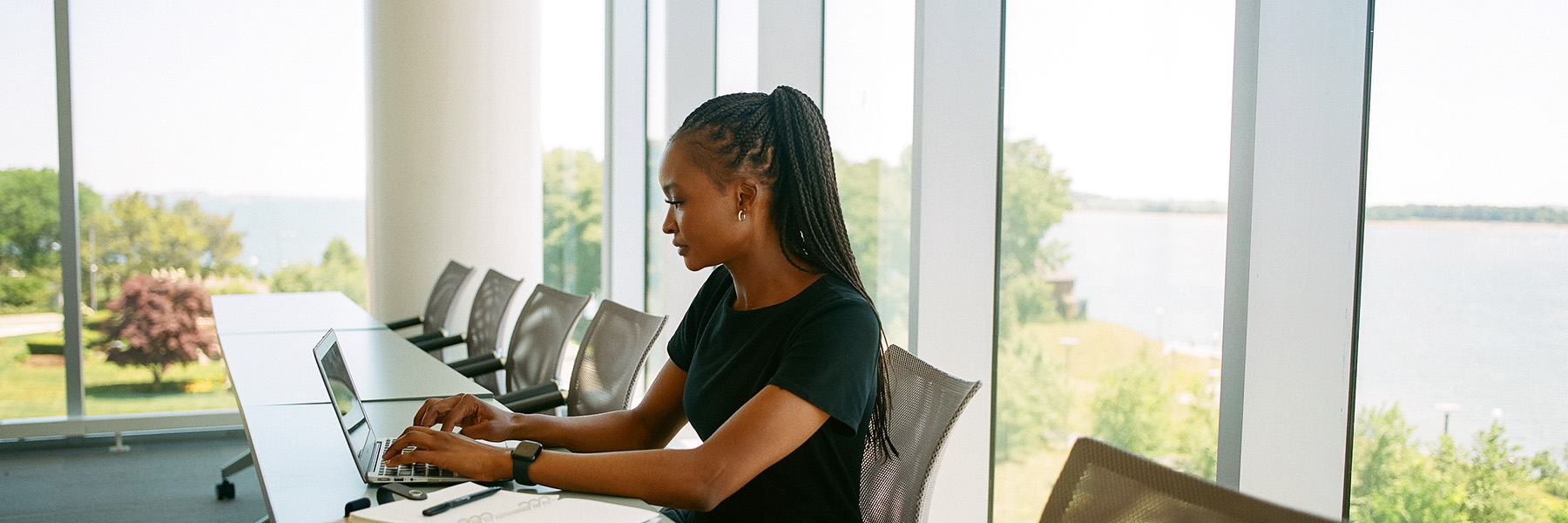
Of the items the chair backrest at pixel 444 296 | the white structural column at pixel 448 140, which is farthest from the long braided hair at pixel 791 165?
the white structural column at pixel 448 140

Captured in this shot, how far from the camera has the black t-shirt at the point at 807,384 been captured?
156 cm

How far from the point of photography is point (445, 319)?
4.36 meters

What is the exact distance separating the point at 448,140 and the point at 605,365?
108 inches

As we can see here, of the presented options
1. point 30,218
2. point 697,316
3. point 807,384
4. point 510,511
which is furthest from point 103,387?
point 807,384

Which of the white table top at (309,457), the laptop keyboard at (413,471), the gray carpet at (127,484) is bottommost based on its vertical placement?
the gray carpet at (127,484)

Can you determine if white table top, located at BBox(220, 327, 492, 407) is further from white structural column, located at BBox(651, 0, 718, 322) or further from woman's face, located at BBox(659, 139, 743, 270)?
white structural column, located at BBox(651, 0, 718, 322)

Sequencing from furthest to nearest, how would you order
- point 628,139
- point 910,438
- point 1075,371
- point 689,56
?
point 628,139, point 689,56, point 1075,371, point 910,438

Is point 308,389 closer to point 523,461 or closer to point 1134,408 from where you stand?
point 523,461

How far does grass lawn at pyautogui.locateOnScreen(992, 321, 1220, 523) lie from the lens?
7.97 ft

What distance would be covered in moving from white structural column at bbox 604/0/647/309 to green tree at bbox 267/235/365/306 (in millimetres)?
1399

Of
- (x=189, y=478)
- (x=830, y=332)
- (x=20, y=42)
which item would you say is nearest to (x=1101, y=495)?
(x=830, y=332)

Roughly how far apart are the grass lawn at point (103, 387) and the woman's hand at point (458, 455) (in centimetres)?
441

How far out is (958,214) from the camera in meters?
2.86

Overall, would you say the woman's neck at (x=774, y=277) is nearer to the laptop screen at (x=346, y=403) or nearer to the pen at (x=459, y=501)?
the pen at (x=459, y=501)
